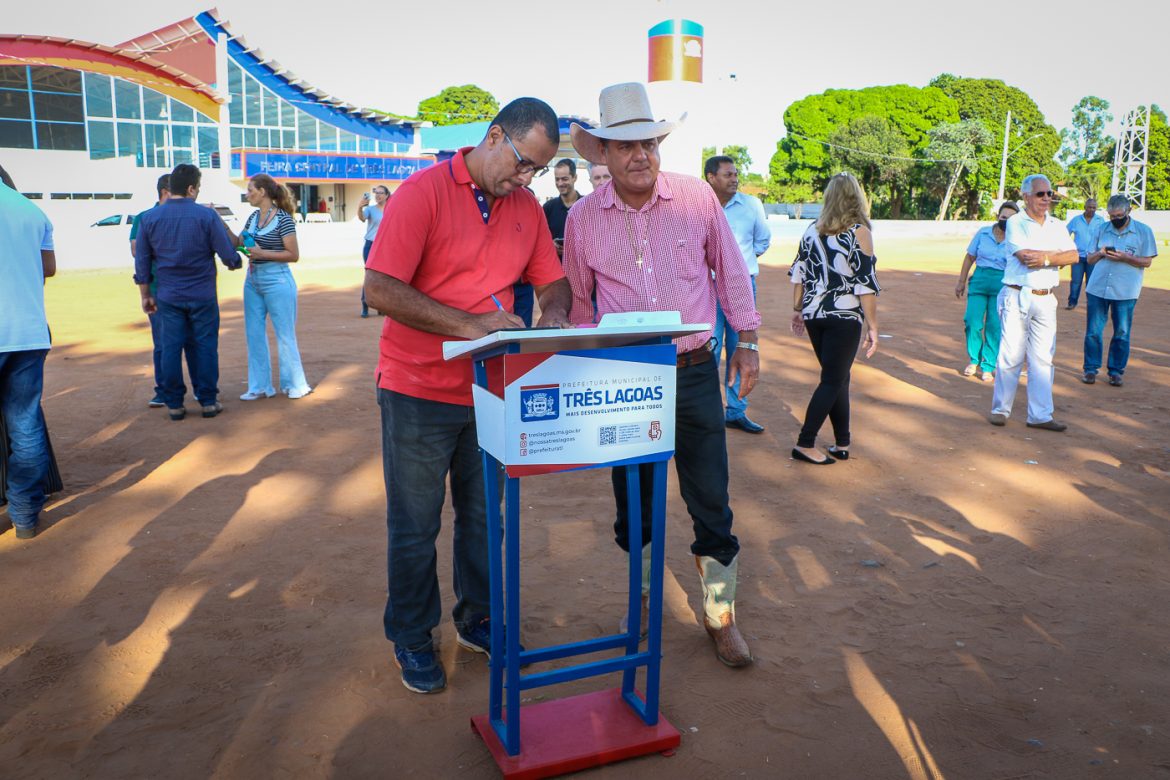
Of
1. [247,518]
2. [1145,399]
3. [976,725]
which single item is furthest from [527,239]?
[1145,399]

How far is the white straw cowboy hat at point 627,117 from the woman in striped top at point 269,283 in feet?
17.0

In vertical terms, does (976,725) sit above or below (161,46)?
below

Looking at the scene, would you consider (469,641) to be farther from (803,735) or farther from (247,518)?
(247,518)

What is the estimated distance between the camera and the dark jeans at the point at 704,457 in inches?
140

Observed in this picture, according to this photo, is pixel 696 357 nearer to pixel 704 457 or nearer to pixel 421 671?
pixel 704 457

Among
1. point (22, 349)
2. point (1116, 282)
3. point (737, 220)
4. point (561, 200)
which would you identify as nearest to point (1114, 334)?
point (1116, 282)

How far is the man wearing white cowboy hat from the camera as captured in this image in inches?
139

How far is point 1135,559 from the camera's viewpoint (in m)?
4.88

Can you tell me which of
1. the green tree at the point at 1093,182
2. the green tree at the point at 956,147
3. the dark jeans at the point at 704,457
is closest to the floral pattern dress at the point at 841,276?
the dark jeans at the point at 704,457

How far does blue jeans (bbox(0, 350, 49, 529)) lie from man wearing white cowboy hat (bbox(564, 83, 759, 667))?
11.2 ft

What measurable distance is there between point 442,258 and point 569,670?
1534mm

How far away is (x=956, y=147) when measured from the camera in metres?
62.3

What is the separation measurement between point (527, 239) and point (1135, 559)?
3862mm

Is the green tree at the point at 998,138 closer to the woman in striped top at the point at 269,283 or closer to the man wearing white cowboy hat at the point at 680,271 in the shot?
the woman in striped top at the point at 269,283
